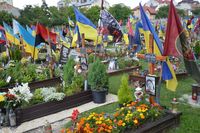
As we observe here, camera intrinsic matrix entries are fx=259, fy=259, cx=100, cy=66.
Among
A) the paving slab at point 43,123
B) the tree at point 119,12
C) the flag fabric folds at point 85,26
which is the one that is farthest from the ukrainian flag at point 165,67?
the tree at point 119,12

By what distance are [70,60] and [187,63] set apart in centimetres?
507

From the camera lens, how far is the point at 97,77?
30.1 ft

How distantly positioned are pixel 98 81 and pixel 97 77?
0.16 metres

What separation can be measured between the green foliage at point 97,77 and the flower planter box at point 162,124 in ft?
10.4

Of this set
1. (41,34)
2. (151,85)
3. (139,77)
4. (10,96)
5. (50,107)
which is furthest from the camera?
(41,34)

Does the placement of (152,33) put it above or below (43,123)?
above

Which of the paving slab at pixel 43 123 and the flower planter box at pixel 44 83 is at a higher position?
the flower planter box at pixel 44 83

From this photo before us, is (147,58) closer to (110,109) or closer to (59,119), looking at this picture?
(110,109)

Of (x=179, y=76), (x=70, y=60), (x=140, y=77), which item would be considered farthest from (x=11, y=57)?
(x=179, y=76)

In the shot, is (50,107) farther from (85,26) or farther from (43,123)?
(85,26)

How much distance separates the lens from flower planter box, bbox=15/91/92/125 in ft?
25.1

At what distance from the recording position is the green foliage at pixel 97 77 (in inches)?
362

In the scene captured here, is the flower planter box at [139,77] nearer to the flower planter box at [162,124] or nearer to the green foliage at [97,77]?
the green foliage at [97,77]

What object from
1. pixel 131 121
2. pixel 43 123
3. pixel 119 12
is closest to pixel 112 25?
pixel 43 123
